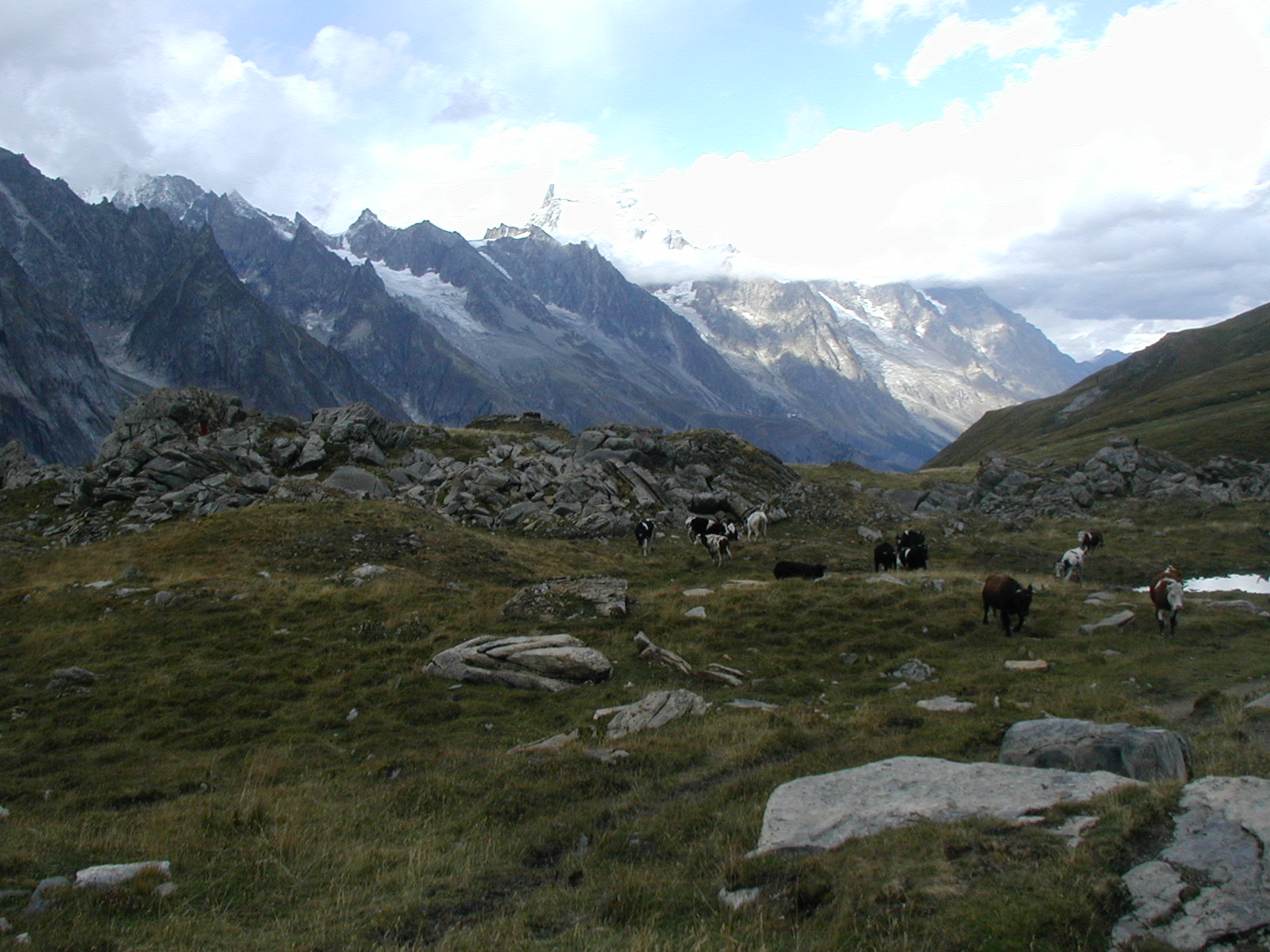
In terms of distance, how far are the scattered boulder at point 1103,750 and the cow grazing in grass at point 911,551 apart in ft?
78.5

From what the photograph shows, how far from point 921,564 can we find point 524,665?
22656 mm

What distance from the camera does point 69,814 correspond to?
1180 centimetres

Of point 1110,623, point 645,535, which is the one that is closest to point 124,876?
point 1110,623

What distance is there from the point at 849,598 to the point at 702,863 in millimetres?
17414

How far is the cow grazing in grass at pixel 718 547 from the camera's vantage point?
36906mm

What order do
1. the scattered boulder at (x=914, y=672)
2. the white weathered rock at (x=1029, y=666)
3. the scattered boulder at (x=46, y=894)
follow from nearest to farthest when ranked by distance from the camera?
the scattered boulder at (x=46, y=894) < the white weathered rock at (x=1029, y=666) < the scattered boulder at (x=914, y=672)

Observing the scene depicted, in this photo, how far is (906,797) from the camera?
30.1ft

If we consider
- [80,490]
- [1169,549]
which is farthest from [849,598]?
[80,490]

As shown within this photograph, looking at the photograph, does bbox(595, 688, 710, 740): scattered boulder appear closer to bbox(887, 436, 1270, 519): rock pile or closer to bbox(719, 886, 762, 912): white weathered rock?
bbox(719, 886, 762, 912): white weathered rock

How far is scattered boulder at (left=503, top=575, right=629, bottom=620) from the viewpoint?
24.5 m

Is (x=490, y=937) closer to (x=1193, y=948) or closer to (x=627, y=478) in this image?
(x=1193, y=948)

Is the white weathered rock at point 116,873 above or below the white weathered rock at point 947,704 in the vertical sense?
above

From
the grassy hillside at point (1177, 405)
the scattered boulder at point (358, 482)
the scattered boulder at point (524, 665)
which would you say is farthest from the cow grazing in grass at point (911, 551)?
the grassy hillside at point (1177, 405)

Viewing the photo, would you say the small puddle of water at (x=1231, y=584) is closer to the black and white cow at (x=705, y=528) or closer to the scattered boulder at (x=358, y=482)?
the black and white cow at (x=705, y=528)
